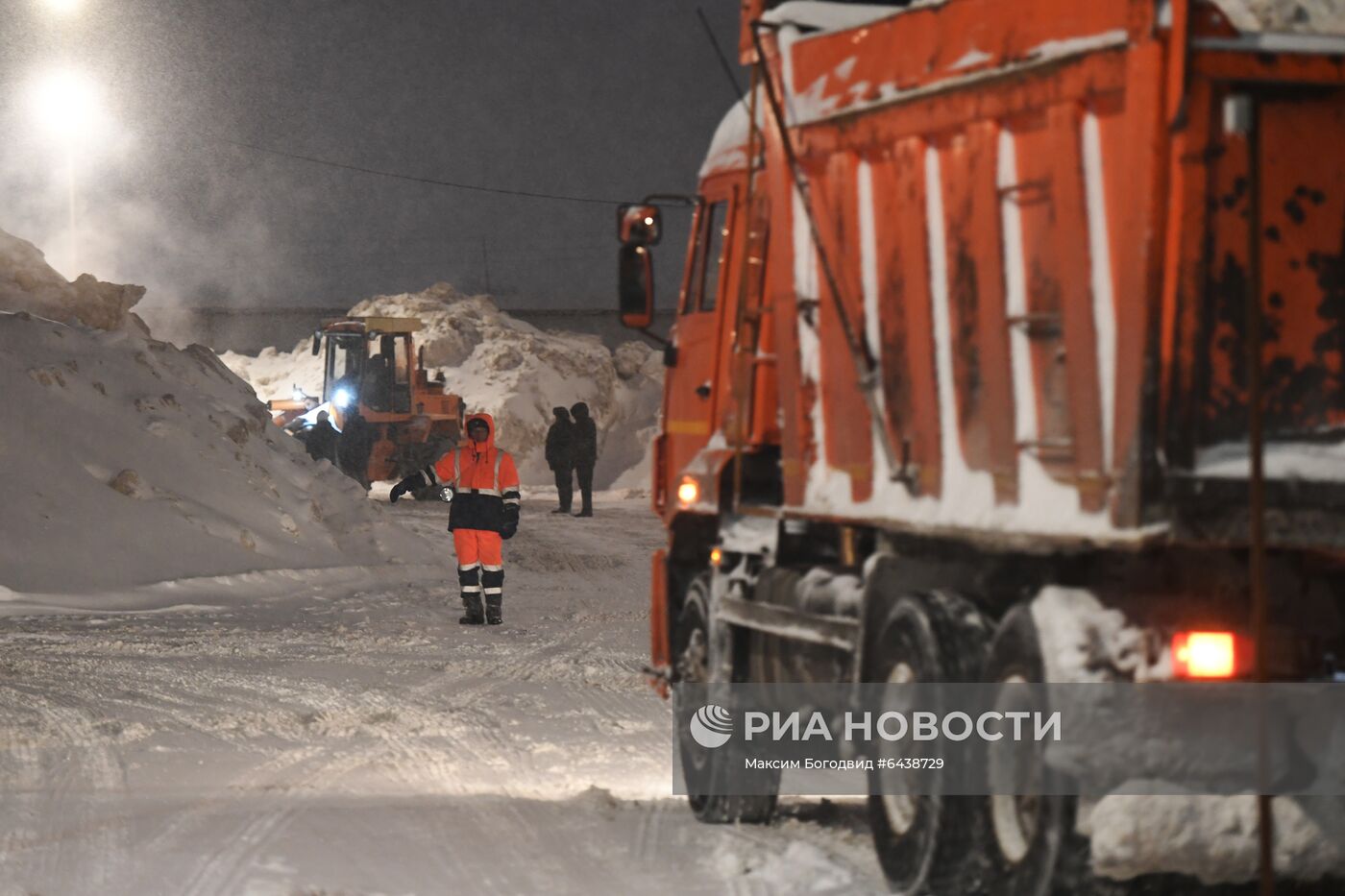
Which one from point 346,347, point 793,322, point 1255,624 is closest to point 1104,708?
point 1255,624

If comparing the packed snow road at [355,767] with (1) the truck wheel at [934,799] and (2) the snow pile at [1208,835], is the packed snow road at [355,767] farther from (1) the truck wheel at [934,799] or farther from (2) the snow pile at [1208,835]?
(2) the snow pile at [1208,835]

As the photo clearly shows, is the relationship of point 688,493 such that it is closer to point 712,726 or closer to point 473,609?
point 712,726

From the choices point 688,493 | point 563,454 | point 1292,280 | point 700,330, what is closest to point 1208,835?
point 1292,280

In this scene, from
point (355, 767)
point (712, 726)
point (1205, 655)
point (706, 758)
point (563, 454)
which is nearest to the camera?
point (1205, 655)

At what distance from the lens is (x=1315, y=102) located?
16.9 ft

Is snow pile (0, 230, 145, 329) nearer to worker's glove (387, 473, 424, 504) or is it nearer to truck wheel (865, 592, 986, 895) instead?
worker's glove (387, 473, 424, 504)

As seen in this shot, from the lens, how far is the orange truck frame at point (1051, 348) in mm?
4996

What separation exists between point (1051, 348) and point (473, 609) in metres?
10.1

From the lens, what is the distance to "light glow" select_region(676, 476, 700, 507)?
323 inches

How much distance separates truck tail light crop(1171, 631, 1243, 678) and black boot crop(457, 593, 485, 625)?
10337mm

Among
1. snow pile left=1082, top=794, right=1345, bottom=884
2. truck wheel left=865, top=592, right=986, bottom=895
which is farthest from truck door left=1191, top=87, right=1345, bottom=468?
truck wheel left=865, top=592, right=986, bottom=895

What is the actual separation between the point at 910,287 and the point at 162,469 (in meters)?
14.2

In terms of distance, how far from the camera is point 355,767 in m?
8.62

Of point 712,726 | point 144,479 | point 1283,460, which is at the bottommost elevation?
point 712,726
